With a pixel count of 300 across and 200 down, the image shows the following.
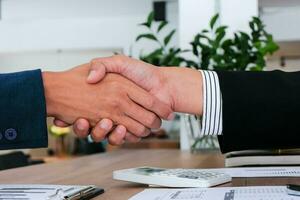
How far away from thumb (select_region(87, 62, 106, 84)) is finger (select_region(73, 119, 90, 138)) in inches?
4.1

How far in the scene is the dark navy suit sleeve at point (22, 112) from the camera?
891mm

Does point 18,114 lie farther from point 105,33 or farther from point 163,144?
point 105,33

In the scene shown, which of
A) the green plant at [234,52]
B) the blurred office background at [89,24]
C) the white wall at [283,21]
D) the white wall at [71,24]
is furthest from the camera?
the white wall at [71,24]

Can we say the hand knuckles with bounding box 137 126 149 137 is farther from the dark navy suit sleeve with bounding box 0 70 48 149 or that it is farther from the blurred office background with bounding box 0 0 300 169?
the blurred office background with bounding box 0 0 300 169

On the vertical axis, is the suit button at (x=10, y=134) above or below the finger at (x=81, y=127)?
above

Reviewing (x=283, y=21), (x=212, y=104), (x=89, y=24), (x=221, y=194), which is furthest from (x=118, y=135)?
(x=89, y=24)

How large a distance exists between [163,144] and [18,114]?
2.28 m

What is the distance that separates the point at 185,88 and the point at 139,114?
16 centimetres

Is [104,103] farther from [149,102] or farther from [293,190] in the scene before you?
[293,190]

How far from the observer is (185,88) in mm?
1095

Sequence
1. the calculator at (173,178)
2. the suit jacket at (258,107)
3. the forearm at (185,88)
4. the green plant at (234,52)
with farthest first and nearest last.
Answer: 1. the green plant at (234,52)
2. the forearm at (185,88)
3. the suit jacket at (258,107)
4. the calculator at (173,178)

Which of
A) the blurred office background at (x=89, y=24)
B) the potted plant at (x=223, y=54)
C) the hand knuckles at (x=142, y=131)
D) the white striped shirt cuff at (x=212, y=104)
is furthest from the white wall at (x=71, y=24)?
the white striped shirt cuff at (x=212, y=104)

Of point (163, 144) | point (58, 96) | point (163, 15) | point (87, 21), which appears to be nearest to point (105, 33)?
point (87, 21)

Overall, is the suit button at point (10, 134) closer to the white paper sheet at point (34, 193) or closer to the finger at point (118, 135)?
the white paper sheet at point (34, 193)
